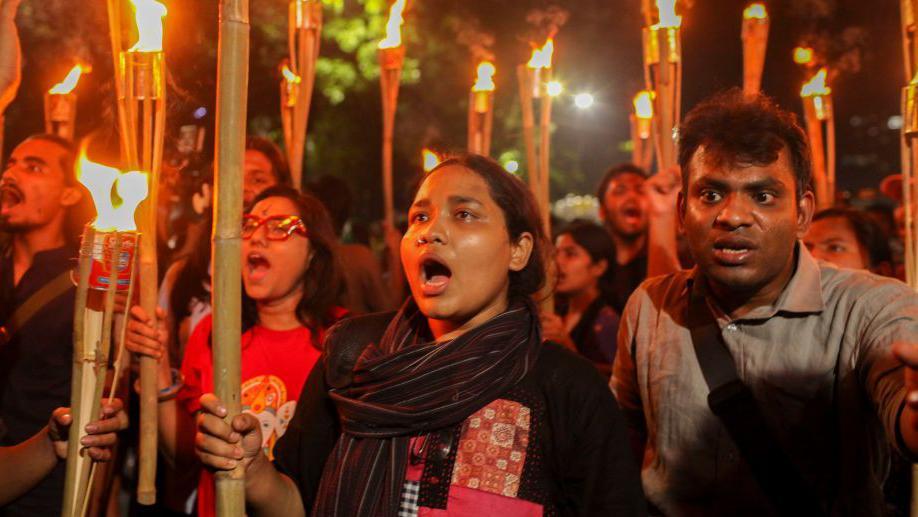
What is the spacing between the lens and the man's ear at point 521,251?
2369mm

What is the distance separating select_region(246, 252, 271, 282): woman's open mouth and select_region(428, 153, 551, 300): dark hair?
106 centimetres

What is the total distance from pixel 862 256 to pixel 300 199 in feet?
8.45

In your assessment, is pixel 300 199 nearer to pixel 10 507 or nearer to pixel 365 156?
pixel 10 507

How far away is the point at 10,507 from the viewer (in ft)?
10.5

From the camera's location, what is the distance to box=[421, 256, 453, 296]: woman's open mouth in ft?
7.22

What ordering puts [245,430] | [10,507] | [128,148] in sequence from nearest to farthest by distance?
1. [245,430]
2. [128,148]
3. [10,507]

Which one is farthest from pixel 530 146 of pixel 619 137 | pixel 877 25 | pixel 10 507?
pixel 619 137

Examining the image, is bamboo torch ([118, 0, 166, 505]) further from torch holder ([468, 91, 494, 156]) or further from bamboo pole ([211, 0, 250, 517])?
torch holder ([468, 91, 494, 156])

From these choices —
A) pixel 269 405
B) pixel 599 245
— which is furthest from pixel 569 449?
pixel 599 245

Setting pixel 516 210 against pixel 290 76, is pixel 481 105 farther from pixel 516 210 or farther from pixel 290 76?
pixel 516 210

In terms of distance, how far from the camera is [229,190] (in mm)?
1711

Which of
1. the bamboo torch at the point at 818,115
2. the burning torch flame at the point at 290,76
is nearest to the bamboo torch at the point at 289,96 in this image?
the burning torch flame at the point at 290,76

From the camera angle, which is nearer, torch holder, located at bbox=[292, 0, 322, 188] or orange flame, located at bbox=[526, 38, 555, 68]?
torch holder, located at bbox=[292, 0, 322, 188]

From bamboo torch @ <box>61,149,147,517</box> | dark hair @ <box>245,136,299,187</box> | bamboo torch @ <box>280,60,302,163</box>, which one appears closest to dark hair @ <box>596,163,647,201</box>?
bamboo torch @ <box>280,60,302,163</box>
